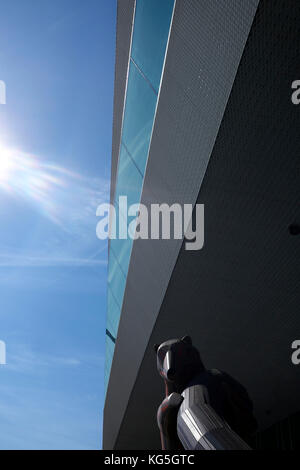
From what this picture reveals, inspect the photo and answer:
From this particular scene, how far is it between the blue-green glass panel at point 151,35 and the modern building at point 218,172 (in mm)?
16

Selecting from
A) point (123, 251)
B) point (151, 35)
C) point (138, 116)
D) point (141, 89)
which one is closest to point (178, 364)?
point (138, 116)

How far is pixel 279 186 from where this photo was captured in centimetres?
323

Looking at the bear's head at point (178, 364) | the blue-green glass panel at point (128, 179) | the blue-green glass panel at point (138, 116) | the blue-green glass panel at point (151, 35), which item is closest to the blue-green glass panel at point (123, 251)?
the blue-green glass panel at point (128, 179)

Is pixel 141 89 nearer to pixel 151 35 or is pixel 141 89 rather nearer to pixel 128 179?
pixel 151 35

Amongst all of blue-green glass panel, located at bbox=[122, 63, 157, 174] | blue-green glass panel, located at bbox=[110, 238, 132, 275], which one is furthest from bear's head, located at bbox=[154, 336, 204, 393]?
blue-green glass panel, located at bbox=[110, 238, 132, 275]

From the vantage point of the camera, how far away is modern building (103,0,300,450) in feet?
8.14

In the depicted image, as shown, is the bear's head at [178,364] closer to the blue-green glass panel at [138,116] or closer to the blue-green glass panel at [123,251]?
the blue-green glass panel at [138,116]

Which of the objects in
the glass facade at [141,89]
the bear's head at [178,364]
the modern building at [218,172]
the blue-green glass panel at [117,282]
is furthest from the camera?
the blue-green glass panel at [117,282]

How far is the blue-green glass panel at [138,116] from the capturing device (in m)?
3.89

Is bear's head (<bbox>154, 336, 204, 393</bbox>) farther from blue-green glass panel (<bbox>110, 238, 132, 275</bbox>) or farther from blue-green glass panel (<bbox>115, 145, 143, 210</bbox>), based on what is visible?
blue-green glass panel (<bbox>110, 238, 132, 275</bbox>)
